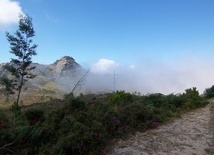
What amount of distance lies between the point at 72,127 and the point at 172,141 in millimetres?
3065

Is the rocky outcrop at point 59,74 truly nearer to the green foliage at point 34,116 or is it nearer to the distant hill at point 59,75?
the distant hill at point 59,75

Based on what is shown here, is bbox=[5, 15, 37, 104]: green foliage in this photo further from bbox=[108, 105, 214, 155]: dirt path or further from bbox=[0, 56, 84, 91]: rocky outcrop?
bbox=[0, 56, 84, 91]: rocky outcrop

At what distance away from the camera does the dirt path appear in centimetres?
869

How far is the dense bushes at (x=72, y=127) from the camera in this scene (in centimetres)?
798

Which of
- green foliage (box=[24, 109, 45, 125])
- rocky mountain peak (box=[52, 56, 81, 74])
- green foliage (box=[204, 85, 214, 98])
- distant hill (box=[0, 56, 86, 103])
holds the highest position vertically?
rocky mountain peak (box=[52, 56, 81, 74])

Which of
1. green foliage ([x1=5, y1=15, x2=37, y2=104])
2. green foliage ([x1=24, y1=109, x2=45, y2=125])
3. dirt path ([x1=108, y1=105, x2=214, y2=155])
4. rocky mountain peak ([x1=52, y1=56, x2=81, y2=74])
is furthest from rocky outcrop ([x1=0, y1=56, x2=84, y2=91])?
green foliage ([x1=24, y1=109, x2=45, y2=125])

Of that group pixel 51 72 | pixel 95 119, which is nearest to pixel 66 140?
pixel 95 119

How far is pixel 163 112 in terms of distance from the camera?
12211 millimetres

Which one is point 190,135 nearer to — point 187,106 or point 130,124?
point 130,124

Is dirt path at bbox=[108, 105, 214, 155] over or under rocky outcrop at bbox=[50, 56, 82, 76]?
under

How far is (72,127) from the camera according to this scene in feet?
27.4

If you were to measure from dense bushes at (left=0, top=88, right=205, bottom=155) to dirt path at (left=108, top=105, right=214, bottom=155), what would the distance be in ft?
1.33

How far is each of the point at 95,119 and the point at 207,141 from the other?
3483 mm

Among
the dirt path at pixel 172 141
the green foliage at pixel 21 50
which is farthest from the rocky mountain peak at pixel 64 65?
the dirt path at pixel 172 141
